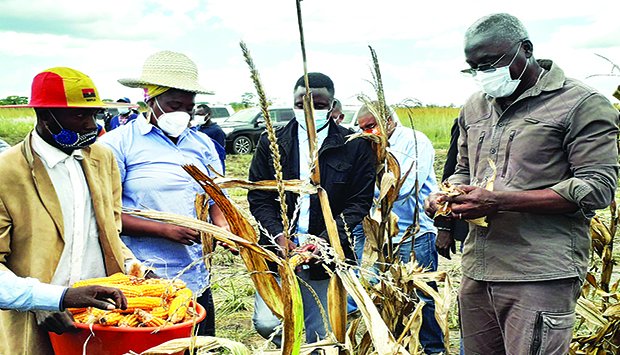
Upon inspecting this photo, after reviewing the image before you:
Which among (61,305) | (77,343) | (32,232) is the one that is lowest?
(77,343)

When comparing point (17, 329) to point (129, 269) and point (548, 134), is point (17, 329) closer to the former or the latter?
point (129, 269)

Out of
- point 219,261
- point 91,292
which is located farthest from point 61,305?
point 219,261

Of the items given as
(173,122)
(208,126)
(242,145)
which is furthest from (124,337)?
(242,145)

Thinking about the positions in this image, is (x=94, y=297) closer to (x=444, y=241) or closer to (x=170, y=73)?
(x=170, y=73)

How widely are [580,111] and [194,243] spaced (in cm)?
177

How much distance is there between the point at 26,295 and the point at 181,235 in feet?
3.40

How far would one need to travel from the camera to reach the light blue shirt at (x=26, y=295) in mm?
2084

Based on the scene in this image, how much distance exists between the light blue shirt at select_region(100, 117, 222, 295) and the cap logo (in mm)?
670

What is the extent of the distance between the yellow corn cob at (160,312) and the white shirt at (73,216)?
0.42 meters

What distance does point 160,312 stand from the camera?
7.04 feet

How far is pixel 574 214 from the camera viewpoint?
254 cm

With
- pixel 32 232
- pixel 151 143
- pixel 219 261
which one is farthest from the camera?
pixel 219 261

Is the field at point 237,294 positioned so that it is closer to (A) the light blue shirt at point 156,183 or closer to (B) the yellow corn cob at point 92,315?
(A) the light blue shirt at point 156,183

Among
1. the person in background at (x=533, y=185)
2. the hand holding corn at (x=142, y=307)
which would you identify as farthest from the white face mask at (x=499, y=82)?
the hand holding corn at (x=142, y=307)
